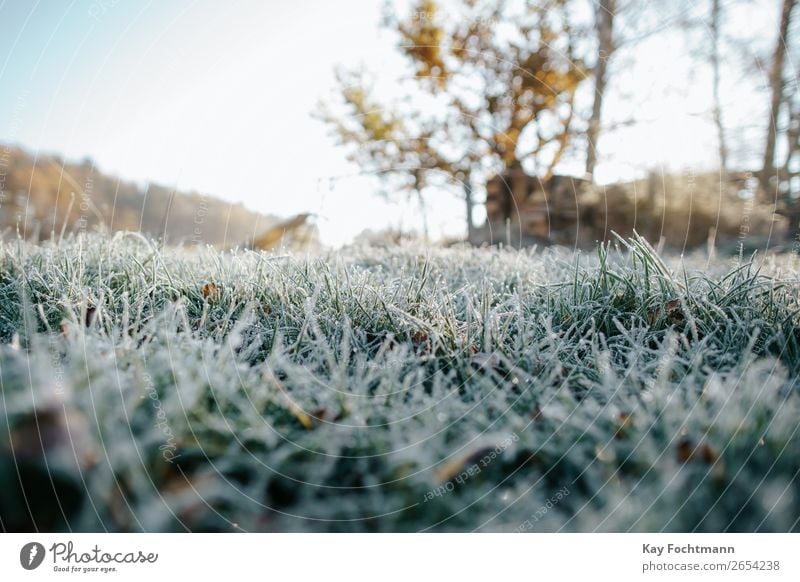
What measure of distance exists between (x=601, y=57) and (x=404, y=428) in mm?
3578

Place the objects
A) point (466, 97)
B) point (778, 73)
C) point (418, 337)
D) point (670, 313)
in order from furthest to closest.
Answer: point (466, 97), point (778, 73), point (670, 313), point (418, 337)

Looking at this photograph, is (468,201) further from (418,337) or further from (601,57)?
(418,337)

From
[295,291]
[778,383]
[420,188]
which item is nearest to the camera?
[778,383]

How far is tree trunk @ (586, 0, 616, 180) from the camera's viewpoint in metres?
3.35

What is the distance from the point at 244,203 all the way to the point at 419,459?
176 centimetres

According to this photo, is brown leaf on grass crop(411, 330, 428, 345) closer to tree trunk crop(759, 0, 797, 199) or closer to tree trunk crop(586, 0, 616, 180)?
tree trunk crop(759, 0, 797, 199)

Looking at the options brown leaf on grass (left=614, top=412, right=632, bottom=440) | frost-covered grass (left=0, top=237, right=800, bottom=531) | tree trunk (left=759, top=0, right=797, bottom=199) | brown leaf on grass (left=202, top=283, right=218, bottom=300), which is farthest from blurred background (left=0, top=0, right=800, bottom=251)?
brown leaf on grass (left=614, top=412, right=632, bottom=440)

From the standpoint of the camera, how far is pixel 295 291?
1.73 metres

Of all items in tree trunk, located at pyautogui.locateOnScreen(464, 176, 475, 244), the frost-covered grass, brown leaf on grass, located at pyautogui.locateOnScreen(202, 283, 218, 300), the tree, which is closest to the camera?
the frost-covered grass

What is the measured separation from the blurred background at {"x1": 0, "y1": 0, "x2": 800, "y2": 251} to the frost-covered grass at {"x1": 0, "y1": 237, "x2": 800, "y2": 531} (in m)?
0.64

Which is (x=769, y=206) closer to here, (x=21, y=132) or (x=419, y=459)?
(x=419, y=459)

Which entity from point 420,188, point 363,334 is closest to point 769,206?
point 420,188
